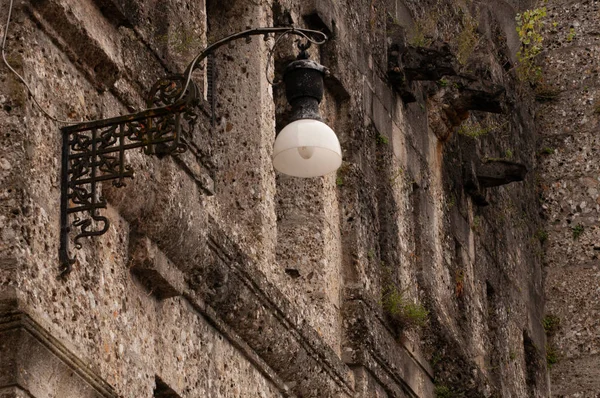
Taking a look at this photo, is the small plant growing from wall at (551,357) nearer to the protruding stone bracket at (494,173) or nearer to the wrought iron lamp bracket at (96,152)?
the protruding stone bracket at (494,173)

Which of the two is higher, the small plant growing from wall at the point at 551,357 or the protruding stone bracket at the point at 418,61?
the protruding stone bracket at the point at 418,61

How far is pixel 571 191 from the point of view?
18234 mm

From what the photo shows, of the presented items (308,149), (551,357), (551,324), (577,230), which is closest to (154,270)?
(308,149)

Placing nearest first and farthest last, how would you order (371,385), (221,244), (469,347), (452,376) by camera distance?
1. (221,244)
2. (371,385)
3. (452,376)
4. (469,347)

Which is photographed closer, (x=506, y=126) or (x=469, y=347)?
(x=469, y=347)

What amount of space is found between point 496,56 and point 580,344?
2.75m

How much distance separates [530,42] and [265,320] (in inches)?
374

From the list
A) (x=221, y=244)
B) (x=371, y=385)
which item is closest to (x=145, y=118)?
(x=221, y=244)

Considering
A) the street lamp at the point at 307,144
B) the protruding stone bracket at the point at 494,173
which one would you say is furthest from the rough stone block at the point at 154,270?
the protruding stone bracket at the point at 494,173

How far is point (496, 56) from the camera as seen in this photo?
697 inches

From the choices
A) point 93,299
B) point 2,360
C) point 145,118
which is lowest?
point 2,360

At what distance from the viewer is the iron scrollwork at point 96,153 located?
25.4 feet

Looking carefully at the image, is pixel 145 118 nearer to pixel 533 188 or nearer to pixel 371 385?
pixel 371 385

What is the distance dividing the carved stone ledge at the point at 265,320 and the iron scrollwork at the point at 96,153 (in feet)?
4.72
